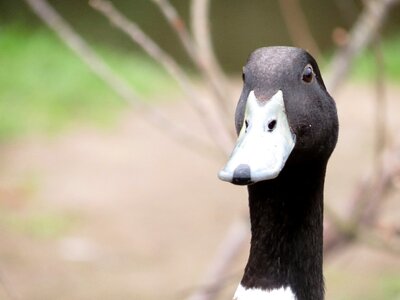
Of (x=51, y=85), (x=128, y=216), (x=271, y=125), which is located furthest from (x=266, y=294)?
(x=51, y=85)

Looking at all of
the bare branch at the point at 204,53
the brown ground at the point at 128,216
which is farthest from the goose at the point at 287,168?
the brown ground at the point at 128,216

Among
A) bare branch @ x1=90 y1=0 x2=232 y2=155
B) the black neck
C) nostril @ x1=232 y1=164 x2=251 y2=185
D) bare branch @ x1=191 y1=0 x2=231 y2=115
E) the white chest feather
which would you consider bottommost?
nostril @ x1=232 y1=164 x2=251 y2=185

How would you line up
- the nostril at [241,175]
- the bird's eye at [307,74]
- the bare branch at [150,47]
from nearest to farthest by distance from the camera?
the nostril at [241,175] → the bird's eye at [307,74] → the bare branch at [150,47]

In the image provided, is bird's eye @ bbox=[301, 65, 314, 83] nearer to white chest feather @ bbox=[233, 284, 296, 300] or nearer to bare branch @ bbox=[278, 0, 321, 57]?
white chest feather @ bbox=[233, 284, 296, 300]

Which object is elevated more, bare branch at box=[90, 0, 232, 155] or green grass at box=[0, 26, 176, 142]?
green grass at box=[0, 26, 176, 142]

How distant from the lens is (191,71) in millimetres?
7441

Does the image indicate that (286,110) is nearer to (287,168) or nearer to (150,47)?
(287,168)

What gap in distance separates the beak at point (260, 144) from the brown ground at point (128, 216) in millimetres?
1791

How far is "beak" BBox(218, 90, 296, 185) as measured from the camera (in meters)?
1.52

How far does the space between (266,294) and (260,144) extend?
1.08ft

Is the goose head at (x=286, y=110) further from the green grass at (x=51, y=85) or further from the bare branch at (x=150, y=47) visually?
the green grass at (x=51, y=85)

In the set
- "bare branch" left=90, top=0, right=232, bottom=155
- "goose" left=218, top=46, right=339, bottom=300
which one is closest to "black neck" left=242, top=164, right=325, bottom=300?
"goose" left=218, top=46, right=339, bottom=300

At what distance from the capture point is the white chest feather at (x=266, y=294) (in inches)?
71.8

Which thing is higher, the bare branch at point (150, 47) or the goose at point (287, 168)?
the bare branch at point (150, 47)
